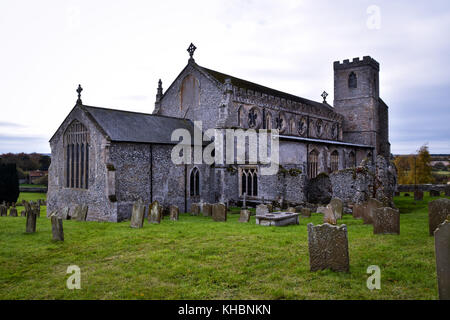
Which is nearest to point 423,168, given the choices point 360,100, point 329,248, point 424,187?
point 424,187

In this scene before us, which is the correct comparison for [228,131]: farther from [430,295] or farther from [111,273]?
[430,295]

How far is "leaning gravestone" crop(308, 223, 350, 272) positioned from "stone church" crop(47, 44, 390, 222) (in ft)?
41.2

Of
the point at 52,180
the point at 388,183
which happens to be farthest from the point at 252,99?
the point at 52,180

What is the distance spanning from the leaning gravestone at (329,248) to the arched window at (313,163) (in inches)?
846

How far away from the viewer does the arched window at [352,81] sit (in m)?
42.1

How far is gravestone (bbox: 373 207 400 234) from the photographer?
10.4 meters

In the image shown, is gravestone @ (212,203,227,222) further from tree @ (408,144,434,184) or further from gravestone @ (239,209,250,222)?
tree @ (408,144,434,184)

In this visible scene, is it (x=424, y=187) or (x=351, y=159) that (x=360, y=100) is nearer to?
(x=351, y=159)

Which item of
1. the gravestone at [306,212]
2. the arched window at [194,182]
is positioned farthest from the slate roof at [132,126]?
the gravestone at [306,212]

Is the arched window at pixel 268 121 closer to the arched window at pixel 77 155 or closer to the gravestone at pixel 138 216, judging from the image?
the arched window at pixel 77 155

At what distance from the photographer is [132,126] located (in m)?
21.0

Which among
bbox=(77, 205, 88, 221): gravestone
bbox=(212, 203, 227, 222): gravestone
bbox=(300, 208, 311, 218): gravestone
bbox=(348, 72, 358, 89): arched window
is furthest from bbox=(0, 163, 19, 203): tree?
bbox=(348, 72, 358, 89): arched window
